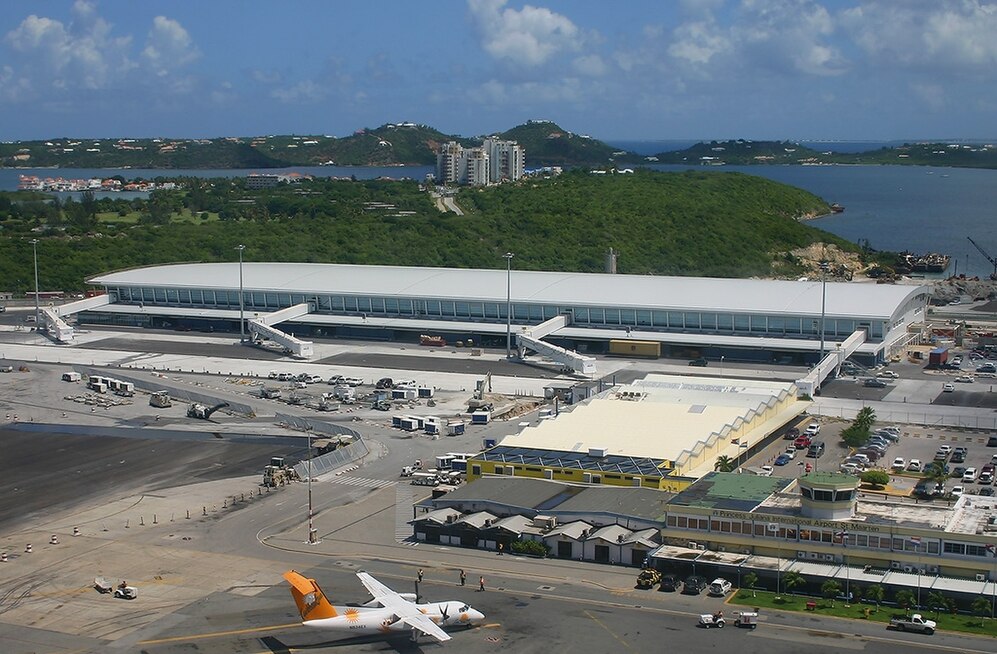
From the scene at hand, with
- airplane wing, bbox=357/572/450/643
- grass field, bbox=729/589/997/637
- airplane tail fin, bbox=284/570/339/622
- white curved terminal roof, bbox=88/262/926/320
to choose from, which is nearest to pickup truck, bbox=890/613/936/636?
grass field, bbox=729/589/997/637

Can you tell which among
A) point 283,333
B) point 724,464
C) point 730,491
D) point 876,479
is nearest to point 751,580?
point 730,491

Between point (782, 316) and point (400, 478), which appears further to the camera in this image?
point (782, 316)

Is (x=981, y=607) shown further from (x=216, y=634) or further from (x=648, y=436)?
(x=216, y=634)

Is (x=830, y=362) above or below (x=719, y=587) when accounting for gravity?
above

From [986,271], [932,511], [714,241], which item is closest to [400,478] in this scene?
[932,511]

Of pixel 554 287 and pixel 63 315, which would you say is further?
pixel 63 315

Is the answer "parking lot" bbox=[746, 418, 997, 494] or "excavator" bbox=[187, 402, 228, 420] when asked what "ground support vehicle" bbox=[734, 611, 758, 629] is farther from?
"excavator" bbox=[187, 402, 228, 420]

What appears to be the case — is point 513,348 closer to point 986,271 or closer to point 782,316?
point 782,316
